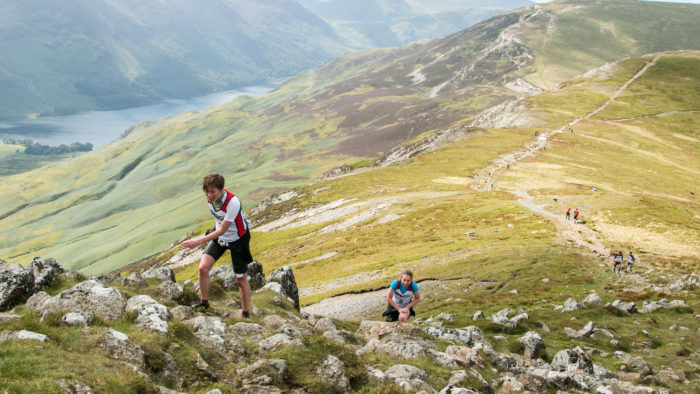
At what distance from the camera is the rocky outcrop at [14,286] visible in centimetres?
1581

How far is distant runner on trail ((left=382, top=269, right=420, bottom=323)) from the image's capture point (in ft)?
→ 64.7

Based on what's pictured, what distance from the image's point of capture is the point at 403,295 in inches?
798

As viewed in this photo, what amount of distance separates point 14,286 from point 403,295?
1695cm

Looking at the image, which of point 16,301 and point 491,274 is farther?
point 491,274

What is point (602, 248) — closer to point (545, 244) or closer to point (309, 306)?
point (545, 244)

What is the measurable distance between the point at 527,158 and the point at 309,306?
94.3 m

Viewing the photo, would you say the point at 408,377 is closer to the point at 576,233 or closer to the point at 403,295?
the point at 403,295

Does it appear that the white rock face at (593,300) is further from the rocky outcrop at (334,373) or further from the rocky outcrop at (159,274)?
the rocky outcrop at (159,274)

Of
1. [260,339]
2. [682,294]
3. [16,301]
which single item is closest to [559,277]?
[682,294]

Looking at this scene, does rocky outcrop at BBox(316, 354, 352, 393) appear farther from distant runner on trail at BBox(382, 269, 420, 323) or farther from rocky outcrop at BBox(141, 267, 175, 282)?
rocky outcrop at BBox(141, 267, 175, 282)

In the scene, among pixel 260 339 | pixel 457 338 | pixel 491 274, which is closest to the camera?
pixel 260 339

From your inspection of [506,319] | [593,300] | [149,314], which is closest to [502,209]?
[593,300]

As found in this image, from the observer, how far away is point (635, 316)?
91.8 feet

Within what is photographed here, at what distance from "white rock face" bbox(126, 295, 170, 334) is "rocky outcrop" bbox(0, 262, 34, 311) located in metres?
5.11
